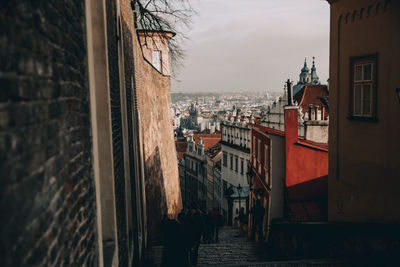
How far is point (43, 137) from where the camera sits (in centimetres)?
162

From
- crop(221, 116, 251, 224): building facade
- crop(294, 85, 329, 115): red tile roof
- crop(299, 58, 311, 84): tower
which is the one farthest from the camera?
crop(299, 58, 311, 84): tower

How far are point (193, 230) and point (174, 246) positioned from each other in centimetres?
95

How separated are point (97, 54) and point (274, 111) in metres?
28.7

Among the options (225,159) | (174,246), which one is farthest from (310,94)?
(174,246)

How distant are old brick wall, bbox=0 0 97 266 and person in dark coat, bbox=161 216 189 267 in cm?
469

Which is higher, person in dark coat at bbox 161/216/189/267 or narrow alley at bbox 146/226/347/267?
person in dark coat at bbox 161/216/189/267

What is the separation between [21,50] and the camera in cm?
138

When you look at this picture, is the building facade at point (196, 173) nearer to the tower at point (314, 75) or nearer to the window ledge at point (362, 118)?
the tower at point (314, 75)

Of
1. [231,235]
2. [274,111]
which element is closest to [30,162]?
[231,235]

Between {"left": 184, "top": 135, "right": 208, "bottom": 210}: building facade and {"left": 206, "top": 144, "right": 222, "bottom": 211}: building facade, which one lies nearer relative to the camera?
{"left": 206, "top": 144, "right": 222, "bottom": 211}: building facade

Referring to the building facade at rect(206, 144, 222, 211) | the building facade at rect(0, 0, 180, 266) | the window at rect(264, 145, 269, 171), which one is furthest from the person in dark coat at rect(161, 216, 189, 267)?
the building facade at rect(206, 144, 222, 211)

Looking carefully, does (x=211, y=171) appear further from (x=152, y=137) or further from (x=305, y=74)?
(x=152, y=137)

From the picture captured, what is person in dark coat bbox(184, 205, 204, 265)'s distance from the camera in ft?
26.4

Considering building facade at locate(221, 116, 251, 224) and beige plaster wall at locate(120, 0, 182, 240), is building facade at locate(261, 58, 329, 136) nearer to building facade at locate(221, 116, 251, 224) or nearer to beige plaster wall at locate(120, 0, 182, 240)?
building facade at locate(221, 116, 251, 224)
